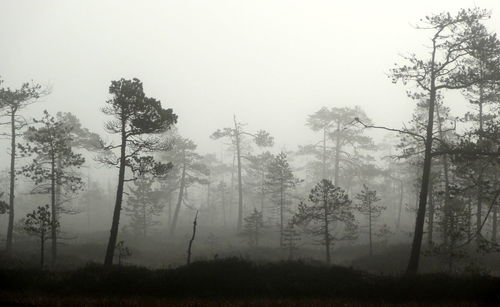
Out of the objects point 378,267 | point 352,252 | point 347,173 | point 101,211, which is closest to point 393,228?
point 347,173

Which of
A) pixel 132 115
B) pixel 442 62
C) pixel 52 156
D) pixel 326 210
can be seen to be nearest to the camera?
pixel 442 62

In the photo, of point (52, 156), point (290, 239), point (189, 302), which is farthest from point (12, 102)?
point (290, 239)

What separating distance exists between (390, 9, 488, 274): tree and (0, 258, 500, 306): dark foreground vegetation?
2549mm

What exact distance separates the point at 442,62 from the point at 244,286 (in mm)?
11765

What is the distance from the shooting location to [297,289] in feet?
39.9

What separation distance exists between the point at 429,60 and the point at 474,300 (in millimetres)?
9241

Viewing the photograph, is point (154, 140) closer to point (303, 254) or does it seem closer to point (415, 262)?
point (415, 262)

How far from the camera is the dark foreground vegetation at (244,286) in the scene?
10.9m

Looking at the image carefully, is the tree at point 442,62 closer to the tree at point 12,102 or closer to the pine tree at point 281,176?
the pine tree at point 281,176

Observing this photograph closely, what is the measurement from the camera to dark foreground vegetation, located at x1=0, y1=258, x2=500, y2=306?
10.9m

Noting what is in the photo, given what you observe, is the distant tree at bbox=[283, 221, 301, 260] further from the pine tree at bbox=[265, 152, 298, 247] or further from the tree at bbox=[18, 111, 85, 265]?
the tree at bbox=[18, 111, 85, 265]

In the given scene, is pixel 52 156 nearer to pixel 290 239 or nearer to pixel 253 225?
pixel 290 239

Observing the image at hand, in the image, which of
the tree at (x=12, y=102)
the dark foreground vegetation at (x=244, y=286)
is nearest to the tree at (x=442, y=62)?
the dark foreground vegetation at (x=244, y=286)

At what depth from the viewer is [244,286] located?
12.3 m
